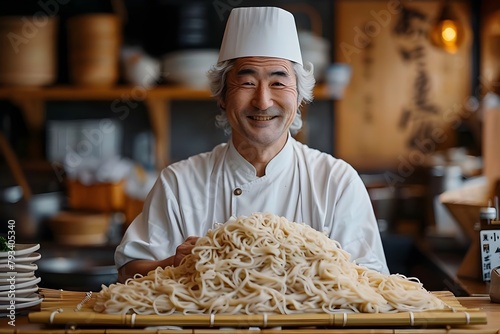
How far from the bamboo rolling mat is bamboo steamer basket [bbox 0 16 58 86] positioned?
11.8 ft

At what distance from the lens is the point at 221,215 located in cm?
291

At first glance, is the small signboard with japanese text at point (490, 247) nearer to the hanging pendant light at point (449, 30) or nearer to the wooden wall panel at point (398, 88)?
the hanging pendant light at point (449, 30)

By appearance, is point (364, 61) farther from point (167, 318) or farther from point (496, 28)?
point (167, 318)

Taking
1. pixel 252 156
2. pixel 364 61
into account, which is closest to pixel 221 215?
pixel 252 156

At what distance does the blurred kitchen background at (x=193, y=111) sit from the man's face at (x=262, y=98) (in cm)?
115

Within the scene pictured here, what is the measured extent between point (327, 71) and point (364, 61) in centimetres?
121

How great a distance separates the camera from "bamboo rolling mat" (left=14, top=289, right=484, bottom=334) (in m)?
2.03

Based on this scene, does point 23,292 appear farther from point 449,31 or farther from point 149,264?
point 449,31

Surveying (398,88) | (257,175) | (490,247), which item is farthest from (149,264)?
(398,88)

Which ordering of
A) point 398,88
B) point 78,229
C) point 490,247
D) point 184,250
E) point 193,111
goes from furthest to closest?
point 398,88
point 193,111
point 78,229
point 490,247
point 184,250

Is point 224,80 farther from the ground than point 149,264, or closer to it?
farther from the ground

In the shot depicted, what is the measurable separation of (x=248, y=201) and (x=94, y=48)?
2.98 metres

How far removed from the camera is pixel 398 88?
7.07m

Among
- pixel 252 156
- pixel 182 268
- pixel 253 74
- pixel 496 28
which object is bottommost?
pixel 182 268
